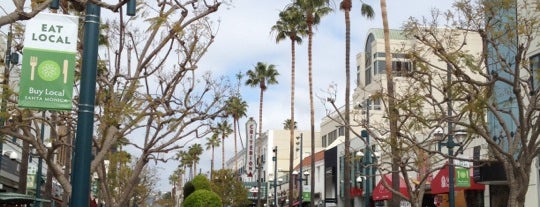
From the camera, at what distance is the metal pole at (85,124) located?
9.46m

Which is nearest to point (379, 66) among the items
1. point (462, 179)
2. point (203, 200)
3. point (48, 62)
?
point (462, 179)

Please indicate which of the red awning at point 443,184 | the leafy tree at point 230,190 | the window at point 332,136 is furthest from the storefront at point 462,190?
the leafy tree at point 230,190

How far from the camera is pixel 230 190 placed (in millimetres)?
71375

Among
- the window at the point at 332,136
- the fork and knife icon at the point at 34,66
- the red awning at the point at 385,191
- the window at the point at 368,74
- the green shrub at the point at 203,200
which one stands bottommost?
the green shrub at the point at 203,200

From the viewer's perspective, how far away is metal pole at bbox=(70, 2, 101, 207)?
9.46 m

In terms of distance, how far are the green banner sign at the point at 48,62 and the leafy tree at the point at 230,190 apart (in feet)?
192

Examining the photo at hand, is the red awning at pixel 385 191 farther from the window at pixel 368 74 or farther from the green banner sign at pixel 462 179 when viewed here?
the window at pixel 368 74

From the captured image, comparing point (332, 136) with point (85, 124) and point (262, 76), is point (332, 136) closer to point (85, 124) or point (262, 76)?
point (262, 76)

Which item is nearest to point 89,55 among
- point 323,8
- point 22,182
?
point 22,182

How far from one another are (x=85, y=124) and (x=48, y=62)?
1069mm

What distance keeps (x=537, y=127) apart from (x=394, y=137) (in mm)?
6050

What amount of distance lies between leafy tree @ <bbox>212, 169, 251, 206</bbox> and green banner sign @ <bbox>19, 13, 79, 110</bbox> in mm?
58639

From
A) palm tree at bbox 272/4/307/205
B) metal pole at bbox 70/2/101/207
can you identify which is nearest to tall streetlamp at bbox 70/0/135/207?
metal pole at bbox 70/2/101/207

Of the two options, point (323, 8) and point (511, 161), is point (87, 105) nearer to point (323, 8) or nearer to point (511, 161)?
point (511, 161)
